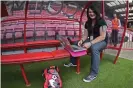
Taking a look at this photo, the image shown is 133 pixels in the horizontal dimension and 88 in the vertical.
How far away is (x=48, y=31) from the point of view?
21.4ft

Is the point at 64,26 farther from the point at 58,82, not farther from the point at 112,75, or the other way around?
the point at 58,82

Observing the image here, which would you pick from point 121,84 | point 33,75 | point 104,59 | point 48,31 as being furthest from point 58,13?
point 121,84

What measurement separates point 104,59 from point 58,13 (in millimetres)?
1840

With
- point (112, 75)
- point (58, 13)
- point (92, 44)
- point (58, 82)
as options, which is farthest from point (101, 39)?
point (58, 13)

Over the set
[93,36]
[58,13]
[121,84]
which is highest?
[58,13]

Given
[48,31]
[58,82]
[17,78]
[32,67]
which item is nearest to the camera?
[58,82]

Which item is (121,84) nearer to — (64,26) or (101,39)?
(101,39)

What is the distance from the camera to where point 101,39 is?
383 cm

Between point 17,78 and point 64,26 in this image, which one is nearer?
point 17,78

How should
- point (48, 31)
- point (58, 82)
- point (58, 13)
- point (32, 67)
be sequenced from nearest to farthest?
point (58, 82) → point (32, 67) → point (58, 13) → point (48, 31)

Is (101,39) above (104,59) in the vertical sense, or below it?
above

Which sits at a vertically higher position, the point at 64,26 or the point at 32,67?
the point at 64,26

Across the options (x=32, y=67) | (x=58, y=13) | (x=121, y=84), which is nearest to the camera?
(x=121, y=84)

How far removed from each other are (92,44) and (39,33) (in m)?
2.94
